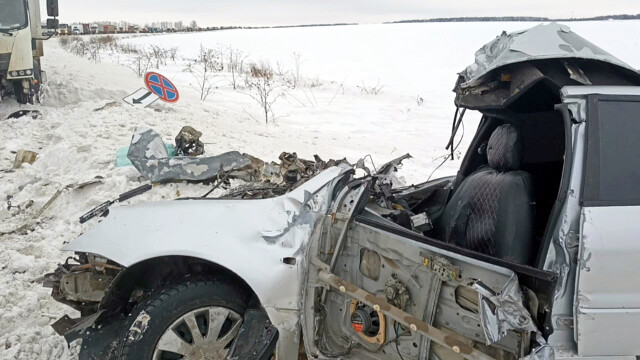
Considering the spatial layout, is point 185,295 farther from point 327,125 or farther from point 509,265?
point 327,125

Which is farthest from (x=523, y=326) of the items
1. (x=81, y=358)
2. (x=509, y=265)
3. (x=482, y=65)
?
(x=81, y=358)

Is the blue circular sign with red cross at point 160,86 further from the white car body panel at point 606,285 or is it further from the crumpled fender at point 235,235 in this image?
the white car body panel at point 606,285

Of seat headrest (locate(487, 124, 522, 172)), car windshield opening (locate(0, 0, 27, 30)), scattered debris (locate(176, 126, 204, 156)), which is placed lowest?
scattered debris (locate(176, 126, 204, 156))

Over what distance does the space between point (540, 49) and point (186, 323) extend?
2.30 meters

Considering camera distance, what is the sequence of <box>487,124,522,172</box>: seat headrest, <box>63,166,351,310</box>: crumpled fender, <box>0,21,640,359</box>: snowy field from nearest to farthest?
<box>63,166,351,310</box>: crumpled fender → <box>487,124,522,172</box>: seat headrest → <box>0,21,640,359</box>: snowy field

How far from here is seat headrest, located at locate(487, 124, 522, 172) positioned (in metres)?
3.02

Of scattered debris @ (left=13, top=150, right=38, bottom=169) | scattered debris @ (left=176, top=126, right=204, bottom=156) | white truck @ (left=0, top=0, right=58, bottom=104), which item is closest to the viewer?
scattered debris @ (left=176, top=126, right=204, bottom=156)

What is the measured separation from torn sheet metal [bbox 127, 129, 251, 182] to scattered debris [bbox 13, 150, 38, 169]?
2342 millimetres

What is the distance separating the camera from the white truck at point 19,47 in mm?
9961

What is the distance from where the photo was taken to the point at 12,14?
33.0ft

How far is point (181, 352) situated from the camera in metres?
2.62

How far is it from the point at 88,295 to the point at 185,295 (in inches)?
30.0

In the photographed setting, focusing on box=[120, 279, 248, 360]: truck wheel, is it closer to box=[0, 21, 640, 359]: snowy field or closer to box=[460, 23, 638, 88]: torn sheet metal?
box=[0, 21, 640, 359]: snowy field

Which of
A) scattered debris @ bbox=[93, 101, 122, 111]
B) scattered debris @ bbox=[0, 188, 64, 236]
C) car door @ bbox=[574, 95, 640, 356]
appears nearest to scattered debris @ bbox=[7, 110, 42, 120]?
scattered debris @ bbox=[93, 101, 122, 111]
